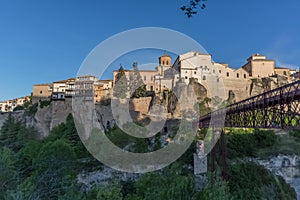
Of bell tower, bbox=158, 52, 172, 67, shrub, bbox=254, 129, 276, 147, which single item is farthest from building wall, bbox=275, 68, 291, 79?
shrub, bbox=254, 129, 276, 147

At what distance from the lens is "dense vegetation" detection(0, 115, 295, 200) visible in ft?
36.8

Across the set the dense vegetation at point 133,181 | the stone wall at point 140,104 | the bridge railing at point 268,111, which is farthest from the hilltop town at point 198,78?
the bridge railing at point 268,111

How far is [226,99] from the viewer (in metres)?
37.9

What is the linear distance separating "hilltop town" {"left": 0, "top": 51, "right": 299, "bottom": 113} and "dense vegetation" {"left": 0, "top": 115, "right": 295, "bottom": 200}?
1127 centimetres

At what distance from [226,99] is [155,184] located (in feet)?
89.6

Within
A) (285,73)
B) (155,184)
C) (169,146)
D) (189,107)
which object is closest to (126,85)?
(189,107)

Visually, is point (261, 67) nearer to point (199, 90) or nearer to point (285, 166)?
point (199, 90)

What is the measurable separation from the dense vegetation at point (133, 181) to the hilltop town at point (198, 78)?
444 inches

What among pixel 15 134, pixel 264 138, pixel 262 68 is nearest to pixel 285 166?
pixel 264 138

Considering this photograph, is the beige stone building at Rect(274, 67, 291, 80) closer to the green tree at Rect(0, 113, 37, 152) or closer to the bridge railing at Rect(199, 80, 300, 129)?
the bridge railing at Rect(199, 80, 300, 129)

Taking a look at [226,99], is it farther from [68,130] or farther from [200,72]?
[68,130]

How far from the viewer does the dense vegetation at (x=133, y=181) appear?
11211mm

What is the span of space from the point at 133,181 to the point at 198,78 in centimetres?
2449

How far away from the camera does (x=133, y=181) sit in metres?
17.2
